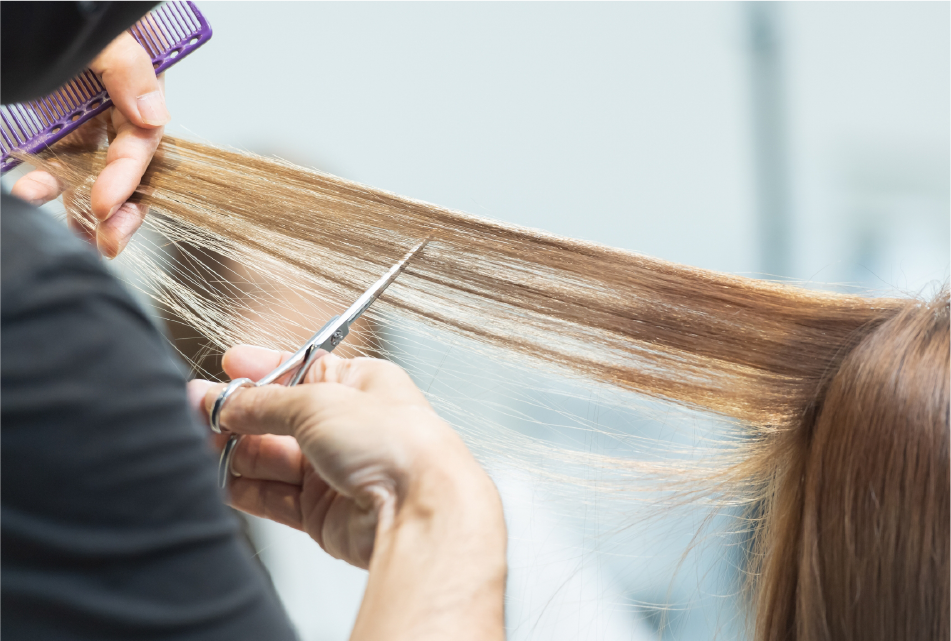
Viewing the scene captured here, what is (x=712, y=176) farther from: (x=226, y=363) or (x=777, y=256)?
(x=226, y=363)

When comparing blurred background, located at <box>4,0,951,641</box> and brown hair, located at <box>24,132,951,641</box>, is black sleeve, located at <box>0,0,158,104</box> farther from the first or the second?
blurred background, located at <box>4,0,951,641</box>

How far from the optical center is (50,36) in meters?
0.38

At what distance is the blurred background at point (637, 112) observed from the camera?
144 cm

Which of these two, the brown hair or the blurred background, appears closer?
the brown hair

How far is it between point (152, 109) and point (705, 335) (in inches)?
30.0

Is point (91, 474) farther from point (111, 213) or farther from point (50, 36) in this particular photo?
point (111, 213)

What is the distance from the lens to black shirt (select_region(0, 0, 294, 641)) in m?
0.32

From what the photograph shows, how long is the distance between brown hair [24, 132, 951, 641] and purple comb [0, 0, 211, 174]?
0.07 metres

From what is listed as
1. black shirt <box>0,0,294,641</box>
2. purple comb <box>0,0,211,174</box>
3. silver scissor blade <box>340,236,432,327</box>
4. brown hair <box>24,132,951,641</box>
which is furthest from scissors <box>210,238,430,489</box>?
purple comb <box>0,0,211,174</box>

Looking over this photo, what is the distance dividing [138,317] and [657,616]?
109 cm

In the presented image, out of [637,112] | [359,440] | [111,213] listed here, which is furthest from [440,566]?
[637,112]

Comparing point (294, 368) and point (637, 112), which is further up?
point (637, 112)

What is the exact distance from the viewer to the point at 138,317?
1.21ft

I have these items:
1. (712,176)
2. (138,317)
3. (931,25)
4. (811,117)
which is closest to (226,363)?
(138,317)
